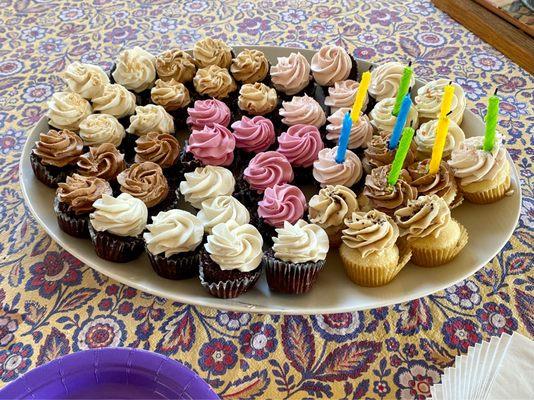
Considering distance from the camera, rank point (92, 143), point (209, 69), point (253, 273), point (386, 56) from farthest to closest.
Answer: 1. point (386, 56)
2. point (209, 69)
3. point (92, 143)
4. point (253, 273)

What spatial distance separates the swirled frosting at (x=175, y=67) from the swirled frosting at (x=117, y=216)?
0.56m

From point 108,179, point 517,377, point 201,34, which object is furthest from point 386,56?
point 517,377

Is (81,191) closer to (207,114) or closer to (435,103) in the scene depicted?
(207,114)

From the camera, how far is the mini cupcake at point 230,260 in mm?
1144

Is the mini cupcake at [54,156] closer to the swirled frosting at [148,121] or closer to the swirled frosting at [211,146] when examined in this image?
the swirled frosting at [148,121]

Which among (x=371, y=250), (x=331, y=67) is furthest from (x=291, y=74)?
(x=371, y=250)

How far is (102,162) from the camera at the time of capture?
1.37 meters

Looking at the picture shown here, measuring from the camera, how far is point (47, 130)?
153 cm

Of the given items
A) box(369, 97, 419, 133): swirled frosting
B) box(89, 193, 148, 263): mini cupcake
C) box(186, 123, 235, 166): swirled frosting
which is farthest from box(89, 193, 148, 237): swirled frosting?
box(369, 97, 419, 133): swirled frosting

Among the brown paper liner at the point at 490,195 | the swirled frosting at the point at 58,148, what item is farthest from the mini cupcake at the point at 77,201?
the brown paper liner at the point at 490,195

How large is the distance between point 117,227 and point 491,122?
88 centimetres

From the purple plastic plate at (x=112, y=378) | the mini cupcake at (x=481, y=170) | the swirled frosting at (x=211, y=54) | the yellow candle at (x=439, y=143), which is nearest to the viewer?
the purple plastic plate at (x=112, y=378)

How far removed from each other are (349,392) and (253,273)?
12.1 inches

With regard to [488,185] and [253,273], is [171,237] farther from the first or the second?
[488,185]
